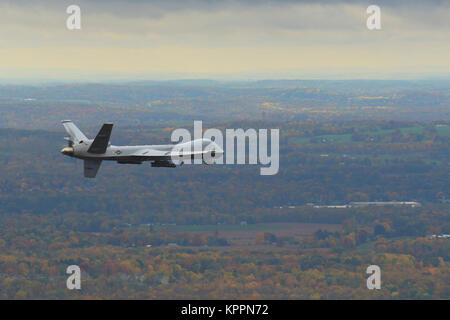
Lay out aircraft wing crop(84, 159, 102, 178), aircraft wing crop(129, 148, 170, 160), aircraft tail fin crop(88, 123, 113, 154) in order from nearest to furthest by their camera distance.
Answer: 1. aircraft tail fin crop(88, 123, 113, 154)
2. aircraft wing crop(129, 148, 170, 160)
3. aircraft wing crop(84, 159, 102, 178)

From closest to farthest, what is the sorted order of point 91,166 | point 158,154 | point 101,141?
point 101,141
point 158,154
point 91,166

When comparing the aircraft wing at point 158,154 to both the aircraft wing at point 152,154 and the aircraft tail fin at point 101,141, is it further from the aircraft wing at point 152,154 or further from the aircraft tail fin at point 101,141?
the aircraft tail fin at point 101,141

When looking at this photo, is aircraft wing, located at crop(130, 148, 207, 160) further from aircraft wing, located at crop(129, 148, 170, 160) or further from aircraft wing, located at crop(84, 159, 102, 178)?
aircraft wing, located at crop(84, 159, 102, 178)

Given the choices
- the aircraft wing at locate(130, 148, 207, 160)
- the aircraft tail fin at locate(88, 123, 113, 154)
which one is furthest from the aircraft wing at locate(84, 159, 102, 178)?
the aircraft wing at locate(130, 148, 207, 160)

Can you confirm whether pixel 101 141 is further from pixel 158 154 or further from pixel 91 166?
pixel 158 154

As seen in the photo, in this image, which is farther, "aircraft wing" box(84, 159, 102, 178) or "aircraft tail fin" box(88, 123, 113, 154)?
"aircraft wing" box(84, 159, 102, 178)

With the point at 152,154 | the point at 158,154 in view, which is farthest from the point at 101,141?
the point at 158,154

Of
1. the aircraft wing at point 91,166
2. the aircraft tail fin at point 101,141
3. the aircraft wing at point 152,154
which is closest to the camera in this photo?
the aircraft tail fin at point 101,141

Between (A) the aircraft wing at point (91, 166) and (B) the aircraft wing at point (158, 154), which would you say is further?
(A) the aircraft wing at point (91, 166)

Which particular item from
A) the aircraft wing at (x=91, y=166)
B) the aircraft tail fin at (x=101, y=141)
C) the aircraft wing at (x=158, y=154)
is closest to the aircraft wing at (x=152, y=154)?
the aircraft wing at (x=158, y=154)
